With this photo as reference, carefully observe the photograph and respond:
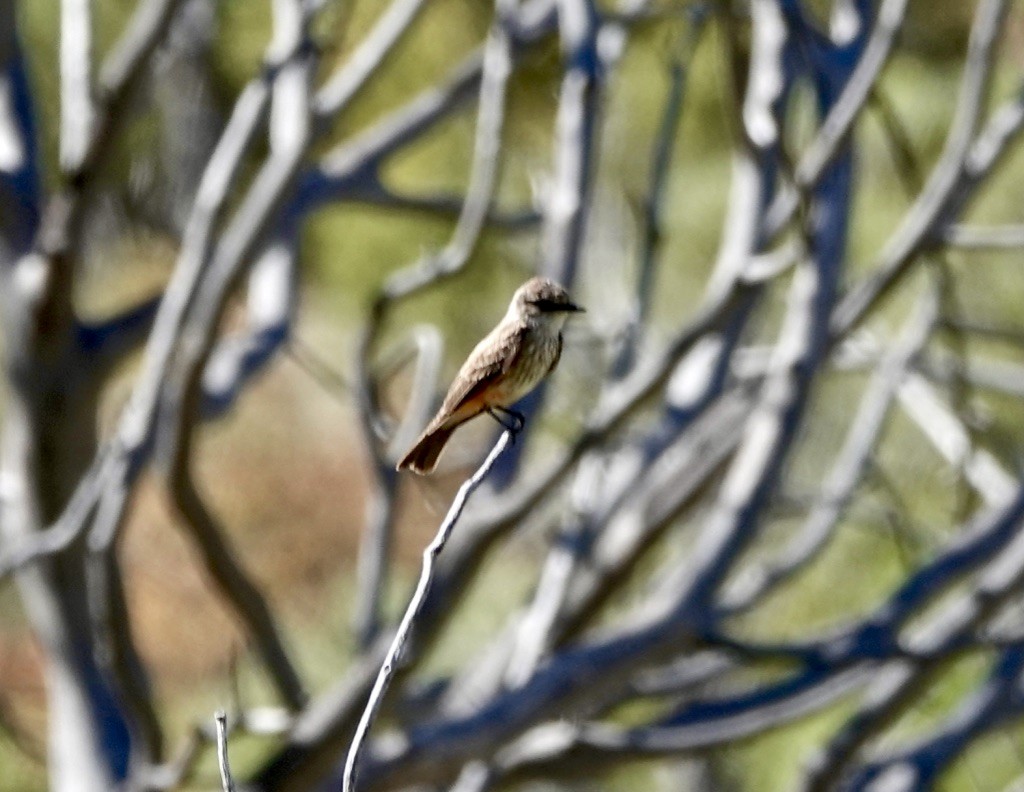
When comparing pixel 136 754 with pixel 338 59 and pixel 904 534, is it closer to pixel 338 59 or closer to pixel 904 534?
pixel 904 534

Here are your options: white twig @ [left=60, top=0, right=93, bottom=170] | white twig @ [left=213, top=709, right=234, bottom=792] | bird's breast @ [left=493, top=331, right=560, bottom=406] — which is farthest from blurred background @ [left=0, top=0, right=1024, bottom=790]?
white twig @ [left=213, top=709, right=234, bottom=792]

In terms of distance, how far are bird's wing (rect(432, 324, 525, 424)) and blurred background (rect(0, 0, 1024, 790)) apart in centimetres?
47

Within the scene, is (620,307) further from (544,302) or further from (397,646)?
(397,646)

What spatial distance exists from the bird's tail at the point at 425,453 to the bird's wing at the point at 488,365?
5cm

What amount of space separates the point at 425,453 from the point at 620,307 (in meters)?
3.25

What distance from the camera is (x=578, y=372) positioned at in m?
6.55

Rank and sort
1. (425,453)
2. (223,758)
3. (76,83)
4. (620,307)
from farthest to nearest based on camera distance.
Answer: (620,307) → (76,83) → (425,453) → (223,758)

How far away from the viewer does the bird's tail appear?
126 inches

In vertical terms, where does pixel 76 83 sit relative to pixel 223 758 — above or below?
above

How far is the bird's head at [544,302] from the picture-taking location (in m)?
3.37

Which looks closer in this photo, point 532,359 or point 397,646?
point 397,646

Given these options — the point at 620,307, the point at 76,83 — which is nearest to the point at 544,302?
the point at 76,83

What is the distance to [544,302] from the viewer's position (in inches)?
133

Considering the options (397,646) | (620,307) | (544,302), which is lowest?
(620,307)
